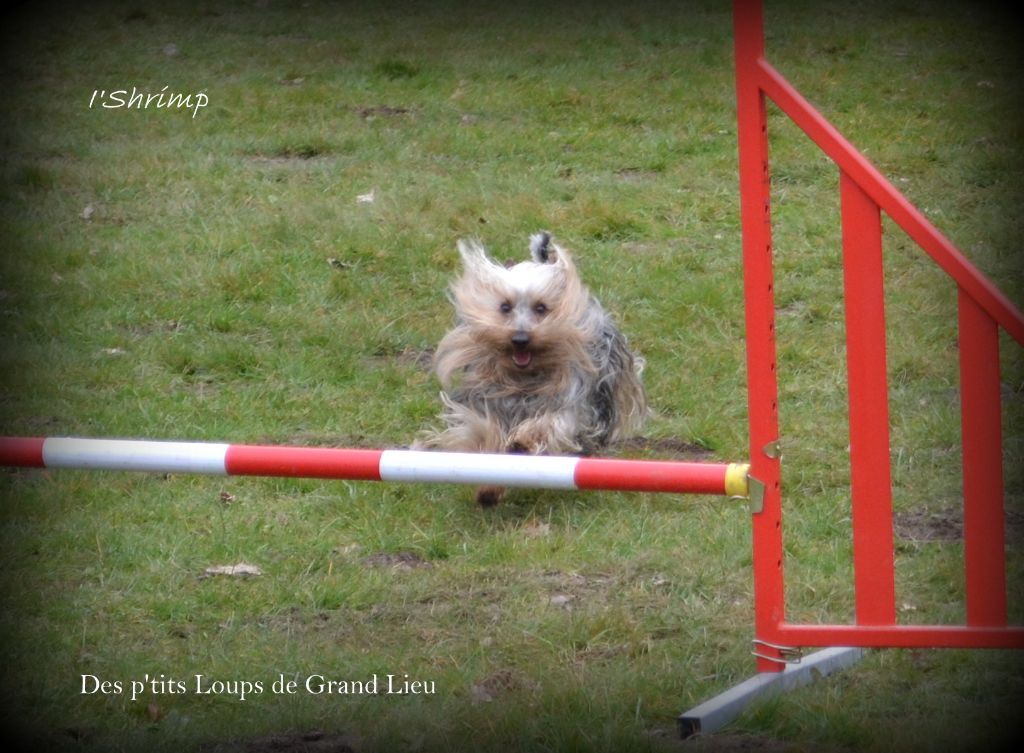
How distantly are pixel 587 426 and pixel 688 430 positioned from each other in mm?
487

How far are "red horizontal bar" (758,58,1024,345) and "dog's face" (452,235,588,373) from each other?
2.24m

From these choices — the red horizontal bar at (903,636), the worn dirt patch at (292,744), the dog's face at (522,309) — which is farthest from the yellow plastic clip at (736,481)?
the dog's face at (522,309)

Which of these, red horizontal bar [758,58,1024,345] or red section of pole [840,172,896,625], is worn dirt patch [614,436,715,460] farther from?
red horizontal bar [758,58,1024,345]

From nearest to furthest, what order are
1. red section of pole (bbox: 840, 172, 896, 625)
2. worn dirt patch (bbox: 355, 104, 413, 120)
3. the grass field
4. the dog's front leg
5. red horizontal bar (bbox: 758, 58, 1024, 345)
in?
1. red horizontal bar (bbox: 758, 58, 1024, 345)
2. red section of pole (bbox: 840, 172, 896, 625)
3. the grass field
4. the dog's front leg
5. worn dirt patch (bbox: 355, 104, 413, 120)

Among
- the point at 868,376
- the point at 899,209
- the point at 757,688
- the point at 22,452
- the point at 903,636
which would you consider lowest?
the point at 757,688

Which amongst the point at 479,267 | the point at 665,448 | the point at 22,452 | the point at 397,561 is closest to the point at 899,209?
the point at 22,452

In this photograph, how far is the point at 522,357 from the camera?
570cm

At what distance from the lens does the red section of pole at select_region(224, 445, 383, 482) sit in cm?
364

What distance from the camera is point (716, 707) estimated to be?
3.67m

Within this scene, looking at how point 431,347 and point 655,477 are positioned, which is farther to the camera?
point 431,347

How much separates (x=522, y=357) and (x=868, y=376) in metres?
2.34

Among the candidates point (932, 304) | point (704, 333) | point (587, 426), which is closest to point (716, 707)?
point (587, 426)

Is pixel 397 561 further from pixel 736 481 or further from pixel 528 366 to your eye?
pixel 736 481

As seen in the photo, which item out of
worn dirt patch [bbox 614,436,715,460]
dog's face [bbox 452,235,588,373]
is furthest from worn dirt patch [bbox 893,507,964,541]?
dog's face [bbox 452,235,588,373]
